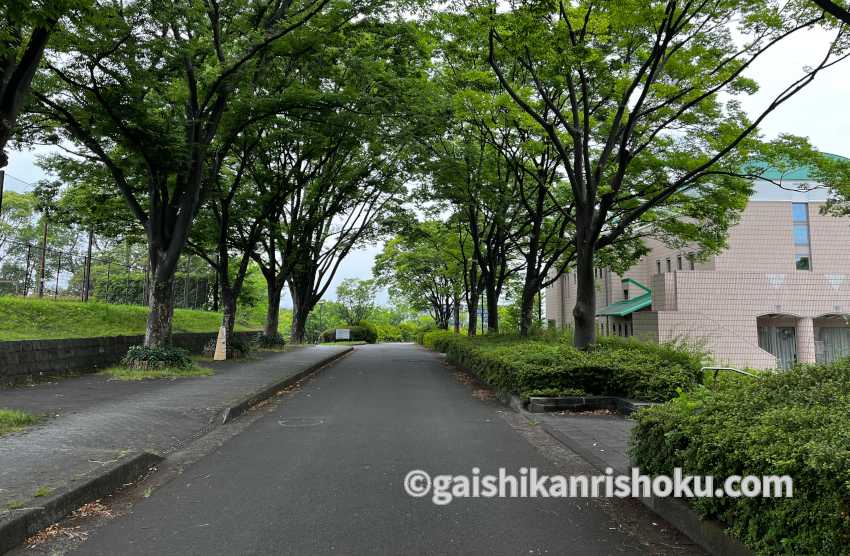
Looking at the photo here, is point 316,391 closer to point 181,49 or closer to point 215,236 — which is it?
point 181,49

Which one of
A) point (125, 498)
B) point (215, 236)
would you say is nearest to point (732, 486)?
point (125, 498)

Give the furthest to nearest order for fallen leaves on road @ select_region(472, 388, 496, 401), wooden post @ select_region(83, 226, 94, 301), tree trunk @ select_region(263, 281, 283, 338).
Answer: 1. tree trunk @ select_region(263, 281, 283, 338)
2. wooden post @ select_region(83, 226, 94, 301)
3. fallen leaves on road @ select_region(472, 388, 496, 401)

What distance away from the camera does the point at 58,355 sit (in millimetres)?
12578

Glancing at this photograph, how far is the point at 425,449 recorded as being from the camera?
6.68 metres

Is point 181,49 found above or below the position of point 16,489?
above

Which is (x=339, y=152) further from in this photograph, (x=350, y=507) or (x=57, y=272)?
(x=350, y=507)

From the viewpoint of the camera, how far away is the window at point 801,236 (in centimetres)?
2998

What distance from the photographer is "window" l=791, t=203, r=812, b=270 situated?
2998cm

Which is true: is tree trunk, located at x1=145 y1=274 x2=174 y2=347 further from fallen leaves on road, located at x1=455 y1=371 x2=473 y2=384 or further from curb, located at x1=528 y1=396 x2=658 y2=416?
curb, located at x1=528 y1=396 x2=658 y2=416

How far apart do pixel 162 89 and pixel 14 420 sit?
8.93m

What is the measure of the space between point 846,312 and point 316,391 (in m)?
26.9

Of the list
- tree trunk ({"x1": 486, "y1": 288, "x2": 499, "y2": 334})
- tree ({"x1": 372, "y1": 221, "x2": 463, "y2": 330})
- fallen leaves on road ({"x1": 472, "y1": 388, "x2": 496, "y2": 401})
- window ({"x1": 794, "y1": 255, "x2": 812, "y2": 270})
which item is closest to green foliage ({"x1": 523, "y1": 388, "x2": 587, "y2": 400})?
fallen leaves on road ({"x1": 472, "y1": 388, "x2": 496, "y2": 401})

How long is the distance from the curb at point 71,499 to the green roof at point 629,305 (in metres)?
29.3

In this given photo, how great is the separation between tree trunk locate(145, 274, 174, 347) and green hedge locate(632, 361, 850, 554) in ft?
42.1
